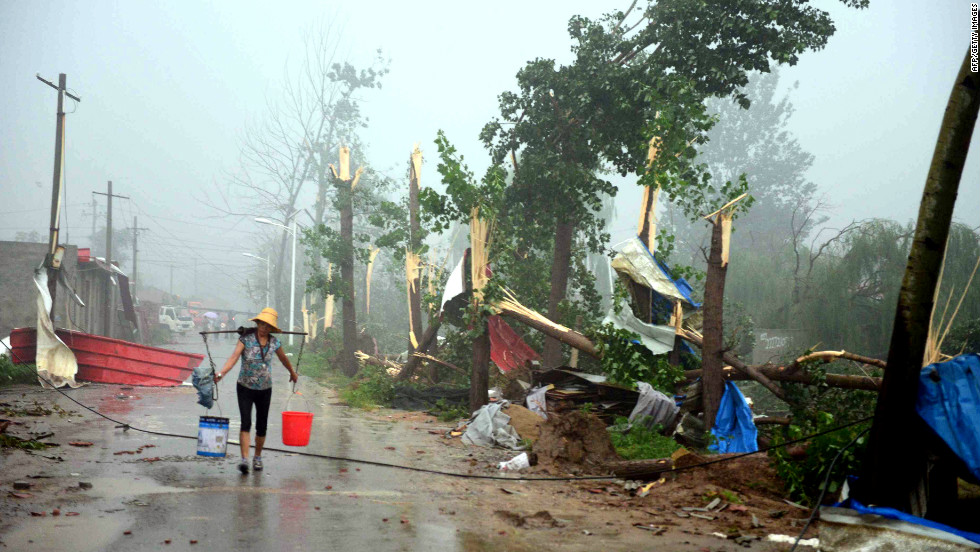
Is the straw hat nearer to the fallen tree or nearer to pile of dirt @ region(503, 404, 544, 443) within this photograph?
pile of dirt @ region(503, 404, 544, 443)

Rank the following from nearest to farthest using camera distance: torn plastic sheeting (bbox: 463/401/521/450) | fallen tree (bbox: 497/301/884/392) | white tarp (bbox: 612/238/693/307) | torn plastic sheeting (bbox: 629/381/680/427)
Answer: fallen tree (bbox: 497/301/884/392)
torn plastic sheeting (bbox: 629/381/680/427)
torn plastic sheeting (bbox: 463/401/521/450)
white tarp (bbox: 612/238/693/307)

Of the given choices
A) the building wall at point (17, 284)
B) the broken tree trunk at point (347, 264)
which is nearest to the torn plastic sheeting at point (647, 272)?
the broken tree trunk at point (347, 264)

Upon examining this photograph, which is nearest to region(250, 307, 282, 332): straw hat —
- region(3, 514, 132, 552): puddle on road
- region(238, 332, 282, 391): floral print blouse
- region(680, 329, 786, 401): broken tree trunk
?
region(238, 332, 282, 391): floral print blouse

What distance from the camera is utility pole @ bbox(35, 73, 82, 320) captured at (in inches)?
752

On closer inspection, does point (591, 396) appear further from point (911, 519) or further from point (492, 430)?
point (911, 519)

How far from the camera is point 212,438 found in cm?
818

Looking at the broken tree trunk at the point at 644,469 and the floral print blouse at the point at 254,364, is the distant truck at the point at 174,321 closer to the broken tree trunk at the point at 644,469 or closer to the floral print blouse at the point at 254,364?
the floral print blouse at the point at 254,364

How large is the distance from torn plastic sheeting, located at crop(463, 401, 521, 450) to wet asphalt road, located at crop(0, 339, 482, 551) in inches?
46.3

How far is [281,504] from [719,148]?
61.3 metres

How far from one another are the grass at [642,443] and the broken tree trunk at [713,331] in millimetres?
681

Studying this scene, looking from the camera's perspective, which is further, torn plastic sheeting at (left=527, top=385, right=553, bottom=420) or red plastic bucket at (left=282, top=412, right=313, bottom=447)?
torn plastic sheeting at (left=527, top=385, right=553, bottom=420)

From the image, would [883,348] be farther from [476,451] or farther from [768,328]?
[476,451]

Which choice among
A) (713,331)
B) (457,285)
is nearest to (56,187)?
(457,285)

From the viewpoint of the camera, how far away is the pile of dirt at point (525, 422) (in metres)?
11.4
